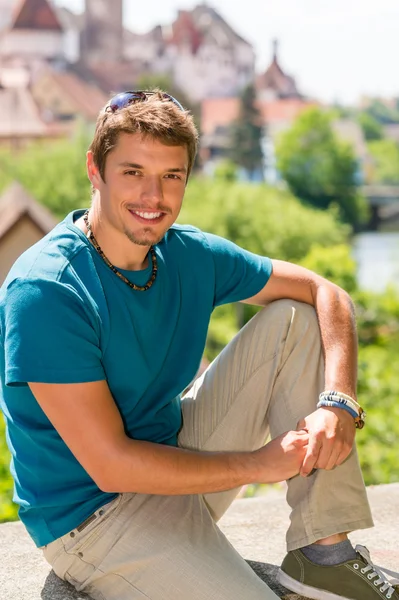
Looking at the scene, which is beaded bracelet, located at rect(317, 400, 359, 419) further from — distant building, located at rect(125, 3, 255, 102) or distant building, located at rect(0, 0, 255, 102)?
distant building, located at rect(125, 3, 255, 102)

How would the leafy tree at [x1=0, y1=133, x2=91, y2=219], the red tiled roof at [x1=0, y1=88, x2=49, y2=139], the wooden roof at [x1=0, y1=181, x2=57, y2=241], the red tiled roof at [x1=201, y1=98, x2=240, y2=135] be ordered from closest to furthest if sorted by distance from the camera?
the wooden roof at [x1=0, y1=181, x2=57, y2=241], the leafy tree at [x1=0, y1=133, x2=91, y2=219], the red tiled roof at [x1=0, y1=88, x2=49, y2=139], the red tiled roof at [x1=201, y1=98, x2=240, y2=135]

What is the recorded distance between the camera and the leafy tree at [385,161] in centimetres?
5675

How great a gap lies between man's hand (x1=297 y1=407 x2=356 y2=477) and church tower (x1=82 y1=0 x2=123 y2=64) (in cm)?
6144

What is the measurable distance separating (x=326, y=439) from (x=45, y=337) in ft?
1.88

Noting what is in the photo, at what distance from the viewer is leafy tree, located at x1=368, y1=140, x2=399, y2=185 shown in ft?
186

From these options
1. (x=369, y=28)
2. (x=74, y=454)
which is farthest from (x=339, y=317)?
(x=369, y=28)

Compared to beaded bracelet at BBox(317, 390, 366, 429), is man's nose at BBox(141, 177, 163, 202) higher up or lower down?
higher up

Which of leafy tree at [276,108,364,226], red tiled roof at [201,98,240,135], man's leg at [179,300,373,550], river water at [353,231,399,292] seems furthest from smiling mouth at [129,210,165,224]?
red tiled roof at [201,98,240,135]

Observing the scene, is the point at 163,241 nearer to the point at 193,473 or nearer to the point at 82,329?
the point at 82,329

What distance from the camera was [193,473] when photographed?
1.56 m

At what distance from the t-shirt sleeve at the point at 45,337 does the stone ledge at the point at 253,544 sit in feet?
1.70

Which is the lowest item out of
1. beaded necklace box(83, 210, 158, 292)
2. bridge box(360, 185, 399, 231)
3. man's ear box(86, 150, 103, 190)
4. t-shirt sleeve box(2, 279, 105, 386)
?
bridge box(360, 185, 399, 231)

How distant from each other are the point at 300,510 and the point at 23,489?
1.75ft

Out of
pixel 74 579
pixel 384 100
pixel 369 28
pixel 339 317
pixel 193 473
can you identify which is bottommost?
pixel 74 579
